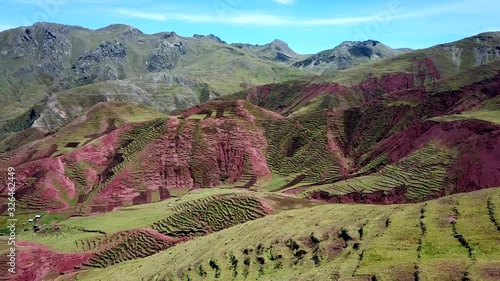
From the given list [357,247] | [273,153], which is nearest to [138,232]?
[357,247]

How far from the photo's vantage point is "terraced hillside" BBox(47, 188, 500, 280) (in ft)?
92.7

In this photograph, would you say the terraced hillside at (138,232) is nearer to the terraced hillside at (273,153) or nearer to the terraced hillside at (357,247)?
the terraced hillside at (357,247)

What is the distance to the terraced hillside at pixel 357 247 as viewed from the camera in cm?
2825

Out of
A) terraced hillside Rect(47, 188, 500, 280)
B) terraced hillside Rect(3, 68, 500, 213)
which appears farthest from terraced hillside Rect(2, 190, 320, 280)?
terraced hillside Rect(3, 68, 500, 213)

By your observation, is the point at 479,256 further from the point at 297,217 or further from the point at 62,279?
the point at 62,279

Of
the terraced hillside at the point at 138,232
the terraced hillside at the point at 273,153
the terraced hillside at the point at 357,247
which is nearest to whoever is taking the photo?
the terraced hillside at the point at 357,247

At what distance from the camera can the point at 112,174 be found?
96.3 meters

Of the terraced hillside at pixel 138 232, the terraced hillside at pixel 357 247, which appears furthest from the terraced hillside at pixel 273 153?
the terraced hillside at pixel 357 247

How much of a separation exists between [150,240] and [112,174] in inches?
1456

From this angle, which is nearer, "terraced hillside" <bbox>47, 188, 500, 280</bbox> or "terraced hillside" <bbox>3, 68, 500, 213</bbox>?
"terraced hillside" <bbox>47, 188, 500, 280</bbox>

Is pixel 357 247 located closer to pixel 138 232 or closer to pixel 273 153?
pixel 138 232

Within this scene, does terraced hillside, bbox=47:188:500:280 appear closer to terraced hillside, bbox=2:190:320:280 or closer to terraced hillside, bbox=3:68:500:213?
terraced hillside, bbox=2:190:320:280

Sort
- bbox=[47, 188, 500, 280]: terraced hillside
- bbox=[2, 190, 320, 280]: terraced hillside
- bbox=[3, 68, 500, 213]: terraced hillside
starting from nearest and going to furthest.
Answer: bbox=[47, 188, 500, 280]: terraced hillside → bbox=[2, 190, 320, 280]: terraced hillside → bbox=[3, 68, 500, 213]: terraced hillside

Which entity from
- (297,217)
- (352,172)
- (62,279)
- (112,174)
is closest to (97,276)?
(62,279)
